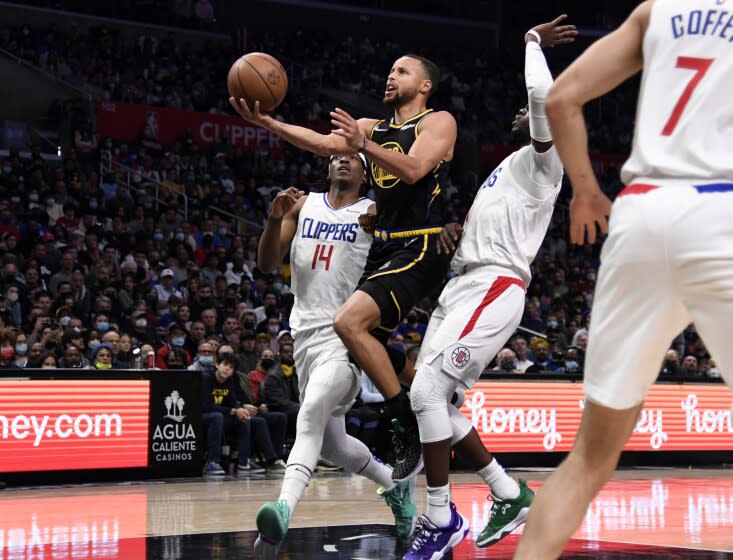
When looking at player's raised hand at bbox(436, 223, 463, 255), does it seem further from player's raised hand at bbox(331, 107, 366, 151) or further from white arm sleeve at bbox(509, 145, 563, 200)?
player's raised hand at bbox(331, 107, 366, 151)

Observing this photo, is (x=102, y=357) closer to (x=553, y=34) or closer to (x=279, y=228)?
(x=279, y=228)

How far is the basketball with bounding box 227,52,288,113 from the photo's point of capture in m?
5.74

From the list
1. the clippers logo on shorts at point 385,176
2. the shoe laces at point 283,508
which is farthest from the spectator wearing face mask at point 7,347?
the shoe laces at point 283,508

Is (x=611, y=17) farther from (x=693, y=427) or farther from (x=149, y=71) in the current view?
(x=693, y=427)

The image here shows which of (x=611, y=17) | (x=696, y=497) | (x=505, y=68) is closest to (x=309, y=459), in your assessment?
(x=696, y=497)

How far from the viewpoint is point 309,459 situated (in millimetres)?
5559

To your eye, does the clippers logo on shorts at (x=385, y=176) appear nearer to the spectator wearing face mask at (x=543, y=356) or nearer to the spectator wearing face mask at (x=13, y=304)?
the spectator wearing face mask at (x=13, y=304)

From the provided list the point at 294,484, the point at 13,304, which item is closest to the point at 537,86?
the point at 294,484

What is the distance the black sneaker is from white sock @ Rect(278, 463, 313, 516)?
48 cm

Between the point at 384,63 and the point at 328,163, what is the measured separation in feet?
68.3

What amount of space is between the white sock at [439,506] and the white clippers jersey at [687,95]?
8.30ft

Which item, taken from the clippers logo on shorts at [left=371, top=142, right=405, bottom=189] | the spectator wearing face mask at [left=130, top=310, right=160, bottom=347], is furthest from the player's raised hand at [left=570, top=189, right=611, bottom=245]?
the spectator wearing face mask at [left=130, top=310, right=160, bottom=347]

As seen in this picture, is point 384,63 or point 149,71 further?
point 384,63

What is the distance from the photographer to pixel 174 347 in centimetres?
1195
